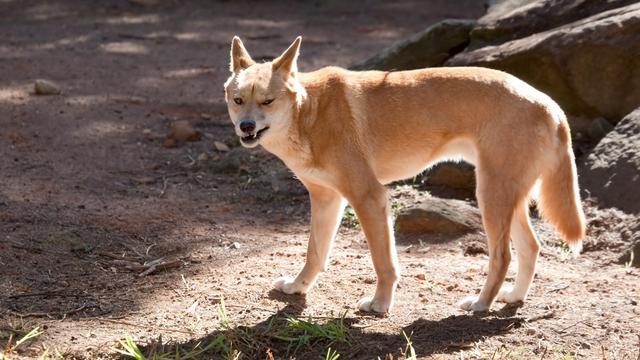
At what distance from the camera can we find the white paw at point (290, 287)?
224 inches

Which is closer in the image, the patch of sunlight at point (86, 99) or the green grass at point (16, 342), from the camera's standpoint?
the green grass at point (16, 342)

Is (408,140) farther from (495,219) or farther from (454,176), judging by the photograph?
(454,176)

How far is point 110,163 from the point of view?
8.40 m

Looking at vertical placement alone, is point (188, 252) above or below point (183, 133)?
above

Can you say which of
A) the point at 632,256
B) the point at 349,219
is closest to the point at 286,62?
the point at 349,219

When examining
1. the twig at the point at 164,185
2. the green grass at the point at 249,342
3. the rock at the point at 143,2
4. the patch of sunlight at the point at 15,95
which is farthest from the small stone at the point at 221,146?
the rock at the point at 143,2

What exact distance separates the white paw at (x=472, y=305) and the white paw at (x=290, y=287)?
37.5 inches

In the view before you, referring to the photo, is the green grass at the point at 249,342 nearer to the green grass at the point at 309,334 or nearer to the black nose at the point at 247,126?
the green grass at the point at 309,334

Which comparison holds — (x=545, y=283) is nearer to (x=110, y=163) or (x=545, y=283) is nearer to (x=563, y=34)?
(x=563, y=34)

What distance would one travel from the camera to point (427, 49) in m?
8.85

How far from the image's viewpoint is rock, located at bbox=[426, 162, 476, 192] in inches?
296

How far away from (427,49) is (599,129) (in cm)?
198

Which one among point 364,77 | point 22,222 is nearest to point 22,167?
point 22,222

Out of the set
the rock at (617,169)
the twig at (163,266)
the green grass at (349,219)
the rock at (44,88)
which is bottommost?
the rock at (44,88)
